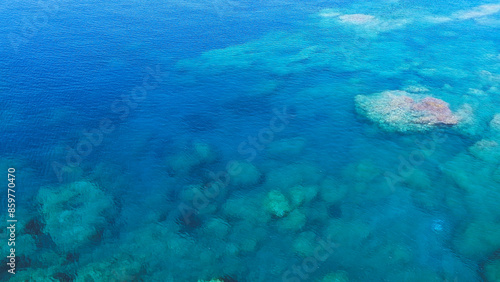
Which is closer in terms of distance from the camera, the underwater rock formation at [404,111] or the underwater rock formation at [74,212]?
the underwater rock formation at [74,212]

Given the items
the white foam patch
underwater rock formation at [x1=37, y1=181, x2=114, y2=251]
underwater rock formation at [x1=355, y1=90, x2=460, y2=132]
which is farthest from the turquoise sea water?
the white foam patch

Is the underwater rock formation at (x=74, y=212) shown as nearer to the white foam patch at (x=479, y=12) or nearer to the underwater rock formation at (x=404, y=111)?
the underwater rock formation at (x=404, y=111)

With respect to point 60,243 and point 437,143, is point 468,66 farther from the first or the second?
point 60,243

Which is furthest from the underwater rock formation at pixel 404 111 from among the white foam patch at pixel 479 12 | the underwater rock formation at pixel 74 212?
the white foam patch at pixel 479 12

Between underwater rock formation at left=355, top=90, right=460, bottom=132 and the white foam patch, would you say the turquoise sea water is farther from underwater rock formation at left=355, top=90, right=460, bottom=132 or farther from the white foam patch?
the white foam patch

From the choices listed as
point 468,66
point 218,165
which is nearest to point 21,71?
point 218,165

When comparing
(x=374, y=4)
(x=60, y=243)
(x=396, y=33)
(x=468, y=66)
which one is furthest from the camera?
(x=374, y=4)
